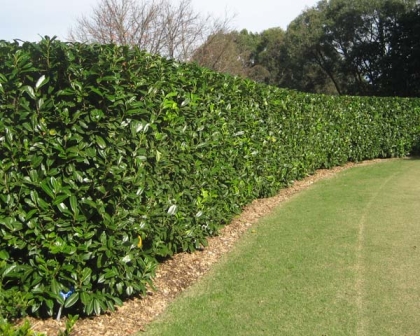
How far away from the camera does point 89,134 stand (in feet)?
14.6

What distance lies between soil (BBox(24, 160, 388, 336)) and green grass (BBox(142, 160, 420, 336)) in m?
0.15

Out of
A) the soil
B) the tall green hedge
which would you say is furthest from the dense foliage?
the tall green hedge

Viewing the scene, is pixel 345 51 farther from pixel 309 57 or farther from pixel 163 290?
pixel 163 290

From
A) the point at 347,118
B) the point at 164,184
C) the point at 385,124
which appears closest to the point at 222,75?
the point at 164,184

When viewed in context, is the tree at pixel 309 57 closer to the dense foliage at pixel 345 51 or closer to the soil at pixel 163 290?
the dense foliage at pixel 345 51

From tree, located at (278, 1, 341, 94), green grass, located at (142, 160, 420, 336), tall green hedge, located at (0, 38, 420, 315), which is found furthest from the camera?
tree, located at (278, 1, 341, 94)

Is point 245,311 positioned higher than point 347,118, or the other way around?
point 347,118

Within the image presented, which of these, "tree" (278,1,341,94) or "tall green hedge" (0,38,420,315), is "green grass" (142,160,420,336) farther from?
"tree" (278,1,341,94)

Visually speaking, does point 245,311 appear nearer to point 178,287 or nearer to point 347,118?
point 178,287

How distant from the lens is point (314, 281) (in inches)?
223

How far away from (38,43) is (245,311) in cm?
324

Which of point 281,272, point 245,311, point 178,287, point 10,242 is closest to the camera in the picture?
point 10,242

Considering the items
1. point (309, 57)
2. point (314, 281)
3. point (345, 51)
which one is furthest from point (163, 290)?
point (309, 57)

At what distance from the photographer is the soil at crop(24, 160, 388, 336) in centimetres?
429
